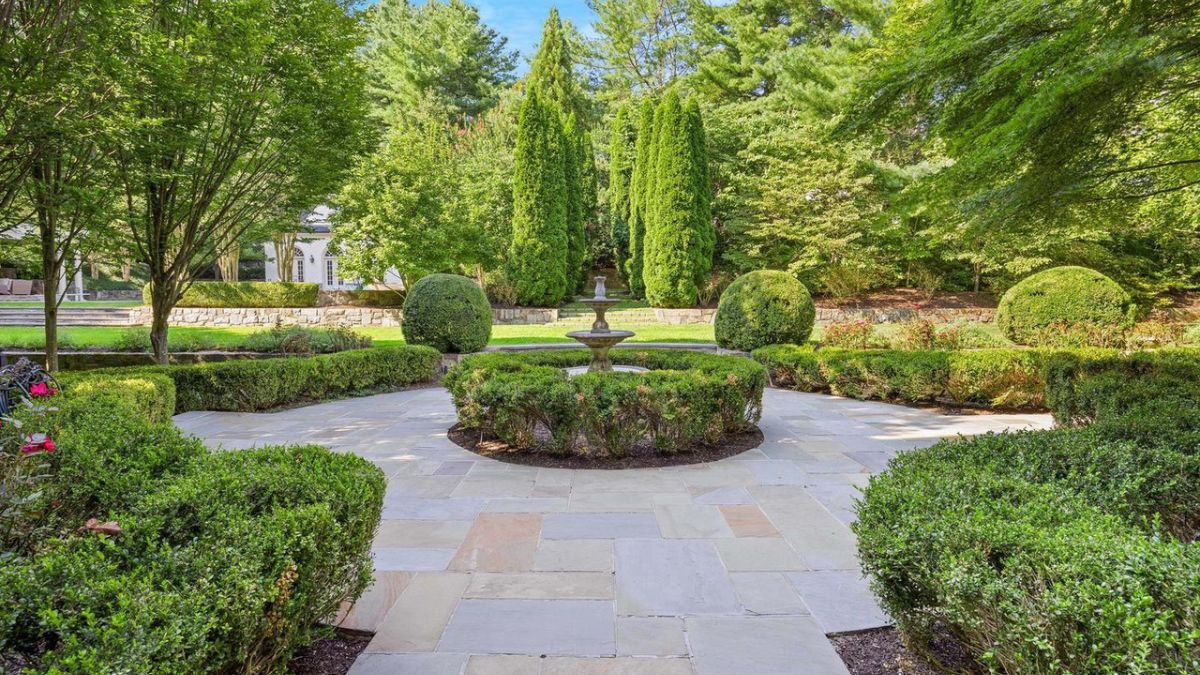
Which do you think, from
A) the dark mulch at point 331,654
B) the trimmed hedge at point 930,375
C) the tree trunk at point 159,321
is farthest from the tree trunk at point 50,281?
the trimmed hedge at point 930,375

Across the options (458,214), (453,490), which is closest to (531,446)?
(453,490)

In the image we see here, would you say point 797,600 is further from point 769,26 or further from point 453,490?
point 769,26

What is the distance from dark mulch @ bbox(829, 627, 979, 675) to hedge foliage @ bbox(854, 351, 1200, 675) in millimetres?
128

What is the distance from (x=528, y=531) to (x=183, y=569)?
1906 mm

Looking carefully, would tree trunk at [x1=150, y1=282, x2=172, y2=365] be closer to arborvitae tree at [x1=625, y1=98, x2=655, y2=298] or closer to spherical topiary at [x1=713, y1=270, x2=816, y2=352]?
spherical topiary at [x1=713, y1=270, x2=816, y2=352]

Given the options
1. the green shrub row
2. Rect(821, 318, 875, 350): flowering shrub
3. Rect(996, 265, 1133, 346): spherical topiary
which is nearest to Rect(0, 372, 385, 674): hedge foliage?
the green shrub row

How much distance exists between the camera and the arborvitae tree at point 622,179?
21969mm

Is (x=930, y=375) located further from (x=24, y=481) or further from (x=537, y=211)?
(x=537, y=211)

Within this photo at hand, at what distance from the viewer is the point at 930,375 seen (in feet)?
22.9

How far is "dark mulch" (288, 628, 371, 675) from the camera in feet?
6.63

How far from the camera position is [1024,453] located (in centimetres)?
258

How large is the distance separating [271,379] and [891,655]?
6.98 m

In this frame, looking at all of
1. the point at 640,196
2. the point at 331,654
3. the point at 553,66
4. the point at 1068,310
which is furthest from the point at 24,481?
the point at 553,66

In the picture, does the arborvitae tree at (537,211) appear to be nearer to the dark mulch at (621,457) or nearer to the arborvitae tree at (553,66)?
the arborvitae tree at (553,66)
